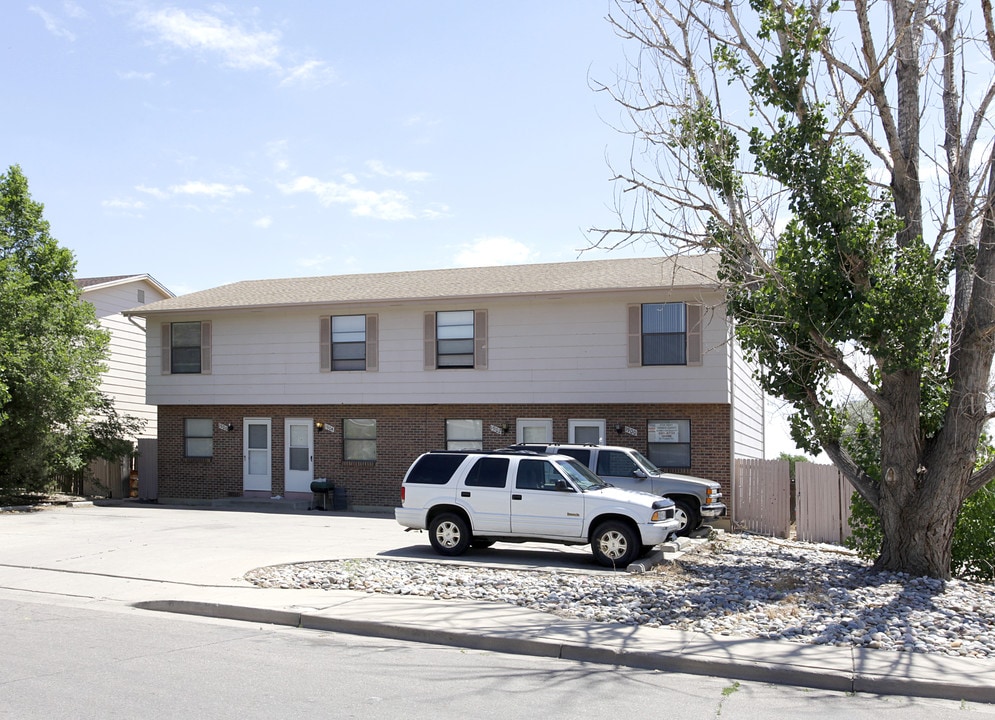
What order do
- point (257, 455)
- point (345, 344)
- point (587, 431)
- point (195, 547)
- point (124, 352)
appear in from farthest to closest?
point (124, 352) → point (257, 455) → point (345, 344) → point (587, 431) → point (195, 547)

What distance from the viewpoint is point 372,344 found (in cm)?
2502

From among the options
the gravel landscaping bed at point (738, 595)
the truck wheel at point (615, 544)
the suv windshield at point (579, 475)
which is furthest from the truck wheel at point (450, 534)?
the truck wheel at point (615, 544)

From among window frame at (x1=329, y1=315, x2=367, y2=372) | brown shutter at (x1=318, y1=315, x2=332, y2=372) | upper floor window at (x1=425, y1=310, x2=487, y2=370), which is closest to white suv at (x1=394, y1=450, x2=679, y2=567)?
upper floor window at (x1=425, y1=310, x2=487, y2=370)

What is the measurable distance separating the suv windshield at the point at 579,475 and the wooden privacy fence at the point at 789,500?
729 cm

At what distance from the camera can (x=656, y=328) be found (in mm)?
22531

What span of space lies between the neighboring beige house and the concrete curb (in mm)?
23325

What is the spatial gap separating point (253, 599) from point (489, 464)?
503 cm

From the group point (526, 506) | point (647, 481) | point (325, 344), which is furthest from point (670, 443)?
point (325, 344)

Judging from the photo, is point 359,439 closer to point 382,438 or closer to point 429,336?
point 382,438

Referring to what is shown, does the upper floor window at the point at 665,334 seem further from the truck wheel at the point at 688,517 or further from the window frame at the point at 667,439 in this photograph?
the truck wheel at the point at 688,517

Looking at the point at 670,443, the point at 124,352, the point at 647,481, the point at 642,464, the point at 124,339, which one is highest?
the point at 124,339

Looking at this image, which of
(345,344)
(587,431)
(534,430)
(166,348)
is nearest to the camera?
(587,431)

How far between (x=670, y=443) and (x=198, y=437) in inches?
531

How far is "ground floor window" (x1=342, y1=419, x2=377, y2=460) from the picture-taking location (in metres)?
25.2
